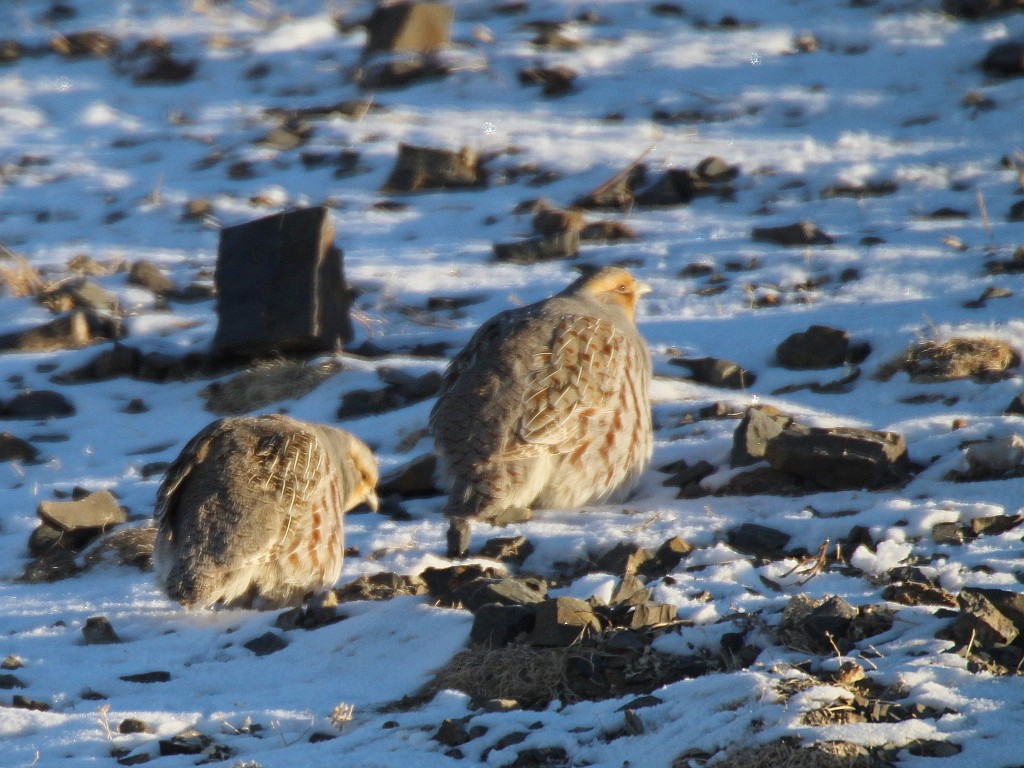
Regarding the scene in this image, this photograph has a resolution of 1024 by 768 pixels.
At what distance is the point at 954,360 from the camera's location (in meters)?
6.38

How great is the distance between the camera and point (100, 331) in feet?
27.0

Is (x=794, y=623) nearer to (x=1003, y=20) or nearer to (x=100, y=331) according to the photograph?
(x=100, y=331)

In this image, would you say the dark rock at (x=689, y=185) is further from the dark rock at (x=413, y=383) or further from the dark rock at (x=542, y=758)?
the dark rock at (x=542, y=758)

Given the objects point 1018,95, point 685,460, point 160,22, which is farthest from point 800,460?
point 160,22

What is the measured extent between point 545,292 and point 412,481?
2.29m

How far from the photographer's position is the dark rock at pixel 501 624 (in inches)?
153

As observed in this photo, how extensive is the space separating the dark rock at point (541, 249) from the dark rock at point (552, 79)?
2954mm

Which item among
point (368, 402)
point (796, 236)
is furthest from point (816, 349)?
point (368, 402)

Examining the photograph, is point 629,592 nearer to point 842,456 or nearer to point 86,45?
point 842,456

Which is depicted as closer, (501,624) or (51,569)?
(501,624)

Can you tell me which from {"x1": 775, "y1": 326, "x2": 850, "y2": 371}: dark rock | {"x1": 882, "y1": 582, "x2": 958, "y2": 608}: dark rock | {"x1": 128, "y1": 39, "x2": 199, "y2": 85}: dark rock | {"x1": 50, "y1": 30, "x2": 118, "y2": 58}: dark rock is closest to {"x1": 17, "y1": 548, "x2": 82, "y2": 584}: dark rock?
{"x1": 882, "y1": 582, "x2": 958, "y2": 608}: dark rock

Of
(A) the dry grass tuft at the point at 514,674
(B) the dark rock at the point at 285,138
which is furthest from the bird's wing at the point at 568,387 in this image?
(B) the dark rock at the point at 285,138

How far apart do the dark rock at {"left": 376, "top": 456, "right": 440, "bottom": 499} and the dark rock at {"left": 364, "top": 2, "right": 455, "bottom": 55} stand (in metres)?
6.95

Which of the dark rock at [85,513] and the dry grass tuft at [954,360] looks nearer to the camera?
the dark rock at [85,513]
